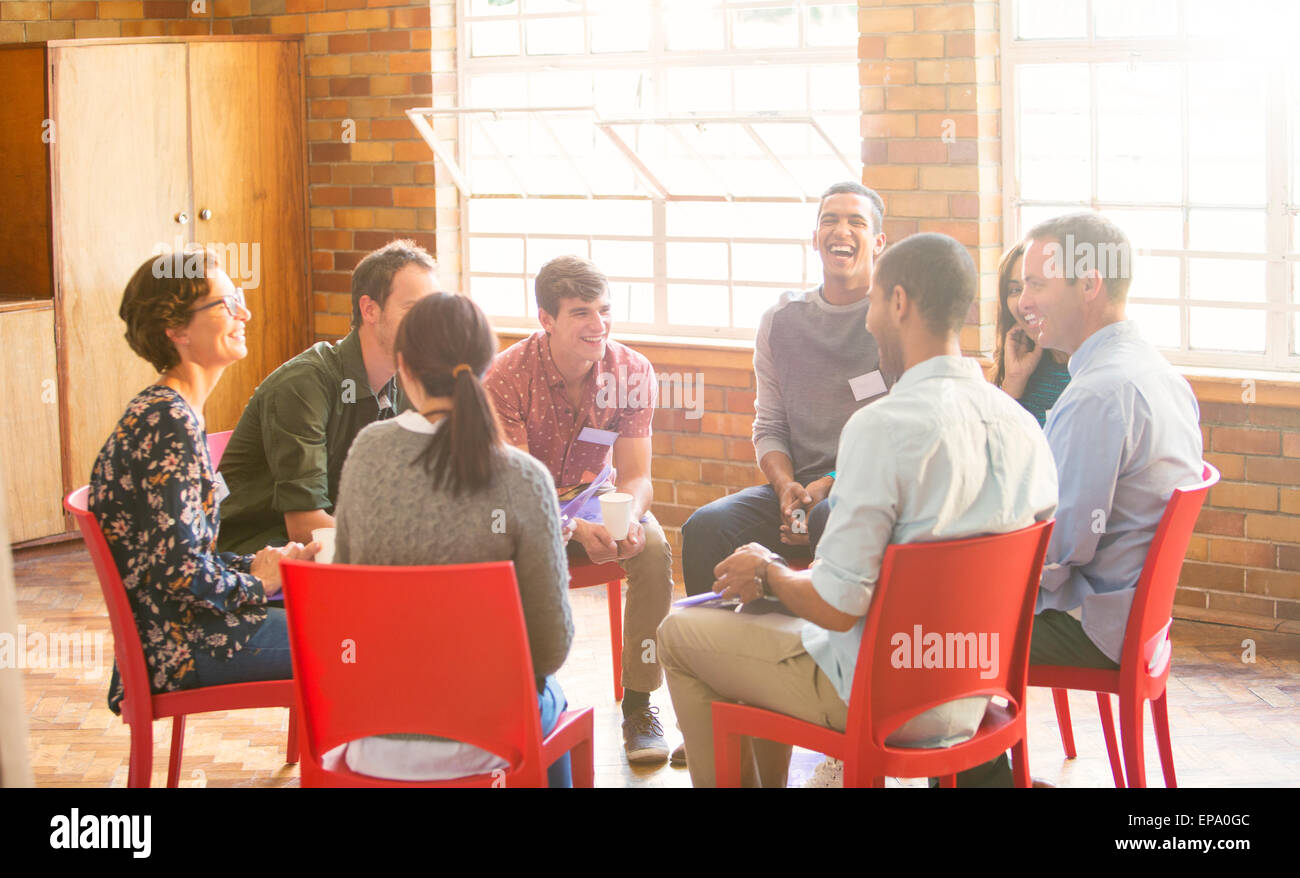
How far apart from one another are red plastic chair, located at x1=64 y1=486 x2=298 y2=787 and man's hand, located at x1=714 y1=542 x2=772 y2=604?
899 mm

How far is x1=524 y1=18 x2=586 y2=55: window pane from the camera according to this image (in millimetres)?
5457

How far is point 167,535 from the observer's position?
2561mm

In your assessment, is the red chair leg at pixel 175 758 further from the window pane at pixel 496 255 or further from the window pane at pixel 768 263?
the window pane at pixel 496 255

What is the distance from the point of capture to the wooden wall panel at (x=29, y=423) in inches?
206

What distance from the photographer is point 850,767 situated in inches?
90.4

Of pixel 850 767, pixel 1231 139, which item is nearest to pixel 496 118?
pixel 1231 139

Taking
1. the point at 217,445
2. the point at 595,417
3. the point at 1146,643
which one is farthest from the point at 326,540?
the point at 1146,643

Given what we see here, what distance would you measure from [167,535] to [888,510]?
4.34 feet

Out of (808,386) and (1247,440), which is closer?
(808,386)

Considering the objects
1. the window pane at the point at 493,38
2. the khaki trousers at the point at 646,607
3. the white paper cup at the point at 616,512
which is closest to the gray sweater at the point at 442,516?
the white paper cup at the point at 616,512

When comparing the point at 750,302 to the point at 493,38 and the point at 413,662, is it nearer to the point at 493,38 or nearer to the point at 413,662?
the point at 493,38

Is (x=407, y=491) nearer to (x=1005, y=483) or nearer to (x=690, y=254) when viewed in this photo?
(x=1005, y=483)

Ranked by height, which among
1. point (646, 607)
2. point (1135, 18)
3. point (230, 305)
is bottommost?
point (646, 607)
